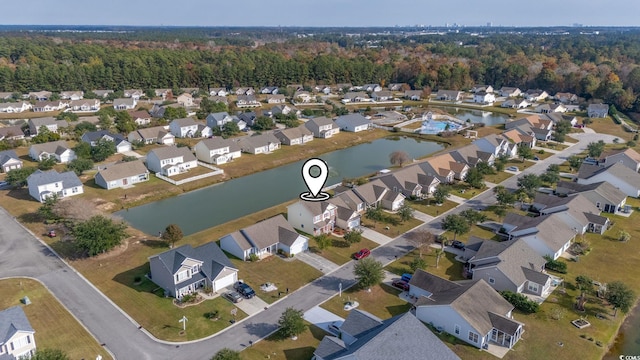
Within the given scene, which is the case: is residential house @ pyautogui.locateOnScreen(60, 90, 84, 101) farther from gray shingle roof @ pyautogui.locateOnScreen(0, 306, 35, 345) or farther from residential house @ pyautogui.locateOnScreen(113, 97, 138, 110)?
gray shingle roof @ pyautogui.locateOnScreen(0, 306, 35, 345)

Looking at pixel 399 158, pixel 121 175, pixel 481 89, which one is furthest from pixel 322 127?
pixel 481 89

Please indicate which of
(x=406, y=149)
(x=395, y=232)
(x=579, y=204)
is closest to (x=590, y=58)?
(x=406, y=149)

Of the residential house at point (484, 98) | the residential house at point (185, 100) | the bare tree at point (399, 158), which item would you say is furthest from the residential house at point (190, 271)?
the residential house at point (484, 98)

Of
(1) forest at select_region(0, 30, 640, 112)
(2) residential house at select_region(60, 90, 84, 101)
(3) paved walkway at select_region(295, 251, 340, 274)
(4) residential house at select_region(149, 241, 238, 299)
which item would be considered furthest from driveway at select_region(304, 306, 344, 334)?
(1) forest at select_region(0, 30, 640, 112)

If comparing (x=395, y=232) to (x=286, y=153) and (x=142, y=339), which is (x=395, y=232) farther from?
(x=286, y=153)

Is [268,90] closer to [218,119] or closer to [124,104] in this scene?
[124,104]

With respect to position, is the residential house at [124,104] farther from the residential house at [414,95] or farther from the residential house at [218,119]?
the residential house at [414,95]
